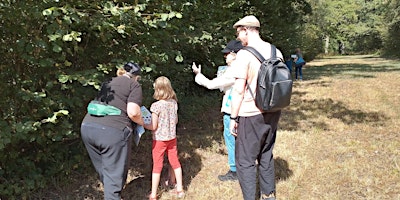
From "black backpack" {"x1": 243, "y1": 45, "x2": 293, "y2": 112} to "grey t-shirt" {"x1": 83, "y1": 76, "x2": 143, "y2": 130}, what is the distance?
125cm

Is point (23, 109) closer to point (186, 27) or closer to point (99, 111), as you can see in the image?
point (99, 111)

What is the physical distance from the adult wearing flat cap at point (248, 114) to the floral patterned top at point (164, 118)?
941mm

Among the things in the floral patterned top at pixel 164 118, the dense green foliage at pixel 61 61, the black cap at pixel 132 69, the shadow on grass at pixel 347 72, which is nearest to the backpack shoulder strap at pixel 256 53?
the dense green foliage at pixel 61 61

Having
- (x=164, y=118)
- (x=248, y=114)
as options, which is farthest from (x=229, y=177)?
(x=248, y=114)

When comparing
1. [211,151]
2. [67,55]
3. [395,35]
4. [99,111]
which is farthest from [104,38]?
[395,35]

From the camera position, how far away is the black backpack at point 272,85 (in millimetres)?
3588

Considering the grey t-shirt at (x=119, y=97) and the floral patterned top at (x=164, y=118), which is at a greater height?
the grey t-shirt at (x=119, y=97)

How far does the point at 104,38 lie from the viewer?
421 cm

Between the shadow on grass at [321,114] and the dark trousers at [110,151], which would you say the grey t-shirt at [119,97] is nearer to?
the dark trousers at [110,151]

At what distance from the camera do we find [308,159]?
5.96 meters

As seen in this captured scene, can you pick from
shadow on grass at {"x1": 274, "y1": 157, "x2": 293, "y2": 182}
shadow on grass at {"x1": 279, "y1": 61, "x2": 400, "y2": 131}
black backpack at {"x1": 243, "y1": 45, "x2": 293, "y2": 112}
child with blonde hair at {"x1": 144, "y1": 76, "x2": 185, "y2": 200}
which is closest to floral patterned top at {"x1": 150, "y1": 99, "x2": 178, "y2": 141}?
child with blonde hair at {"x1": 144, "y1": 76, "x2": 185, "y2": 200}

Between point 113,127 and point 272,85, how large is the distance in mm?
1625

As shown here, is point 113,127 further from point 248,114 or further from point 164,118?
point 248,114

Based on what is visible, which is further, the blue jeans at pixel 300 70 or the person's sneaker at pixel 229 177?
the blue jeans at pixel 300 70
